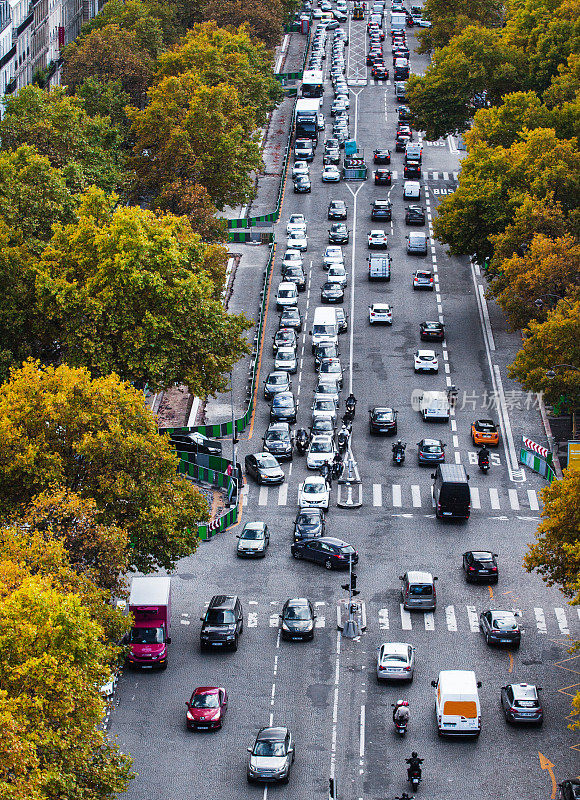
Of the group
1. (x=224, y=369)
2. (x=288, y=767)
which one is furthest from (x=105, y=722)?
(x=224, y=369)

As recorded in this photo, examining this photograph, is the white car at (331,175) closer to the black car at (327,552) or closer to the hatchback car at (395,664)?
the black car at (327,552)

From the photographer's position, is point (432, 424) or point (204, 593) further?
point (432, 424)

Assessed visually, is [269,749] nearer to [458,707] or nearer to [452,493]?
[458,707]

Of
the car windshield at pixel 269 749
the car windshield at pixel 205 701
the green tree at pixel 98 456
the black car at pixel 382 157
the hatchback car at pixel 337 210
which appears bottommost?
the black car at pixel 382 157

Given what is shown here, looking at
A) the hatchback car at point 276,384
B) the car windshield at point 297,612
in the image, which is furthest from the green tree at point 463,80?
the car windshield at point 297,612

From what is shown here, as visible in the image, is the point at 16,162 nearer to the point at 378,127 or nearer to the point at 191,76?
the point at 191,76

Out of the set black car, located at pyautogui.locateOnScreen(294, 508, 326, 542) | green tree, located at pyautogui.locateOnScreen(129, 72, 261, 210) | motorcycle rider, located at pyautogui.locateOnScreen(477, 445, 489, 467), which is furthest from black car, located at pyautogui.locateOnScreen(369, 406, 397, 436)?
green tree, located at pyautogui.locateOnScreen(129, 72, 261, 210)

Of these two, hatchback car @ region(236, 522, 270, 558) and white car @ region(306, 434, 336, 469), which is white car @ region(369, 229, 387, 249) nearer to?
white car @ region(306, 434, 336, 469)
